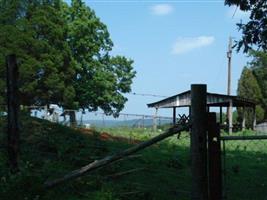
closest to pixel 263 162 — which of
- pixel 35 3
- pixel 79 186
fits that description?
pixel 79 186

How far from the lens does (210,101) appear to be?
43.2 metres

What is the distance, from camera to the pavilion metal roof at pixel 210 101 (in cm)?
4253

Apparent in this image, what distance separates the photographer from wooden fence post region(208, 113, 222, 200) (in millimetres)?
5977

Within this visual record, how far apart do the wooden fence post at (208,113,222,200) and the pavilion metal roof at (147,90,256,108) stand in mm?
34941

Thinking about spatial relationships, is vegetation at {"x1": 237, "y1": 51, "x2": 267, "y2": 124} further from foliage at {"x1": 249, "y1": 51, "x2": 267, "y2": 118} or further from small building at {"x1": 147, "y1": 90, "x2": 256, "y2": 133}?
small building at {"x1": 147, "y1": 90, "x2": 256, "y2": 133}

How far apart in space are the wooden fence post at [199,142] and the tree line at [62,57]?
1392 inches

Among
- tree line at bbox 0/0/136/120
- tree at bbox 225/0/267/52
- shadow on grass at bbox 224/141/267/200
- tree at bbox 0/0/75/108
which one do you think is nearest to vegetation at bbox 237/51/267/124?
tree line at bbox 0/0/136/120

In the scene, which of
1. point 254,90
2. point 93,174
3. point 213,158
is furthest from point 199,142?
point 254,90

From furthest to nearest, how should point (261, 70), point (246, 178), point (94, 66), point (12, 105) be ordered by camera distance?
point (261, 70) → point (94, 66) → point (246, 178) → point (12, 105)

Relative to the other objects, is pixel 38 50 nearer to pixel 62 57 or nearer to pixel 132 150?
pixel 62 57

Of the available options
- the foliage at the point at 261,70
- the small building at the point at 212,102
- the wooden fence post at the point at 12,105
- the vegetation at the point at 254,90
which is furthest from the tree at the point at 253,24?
the foliage at the point at 261,70

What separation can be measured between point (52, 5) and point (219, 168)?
50.0 m

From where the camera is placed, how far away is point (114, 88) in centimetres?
5762

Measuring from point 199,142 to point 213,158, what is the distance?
0.24 m
